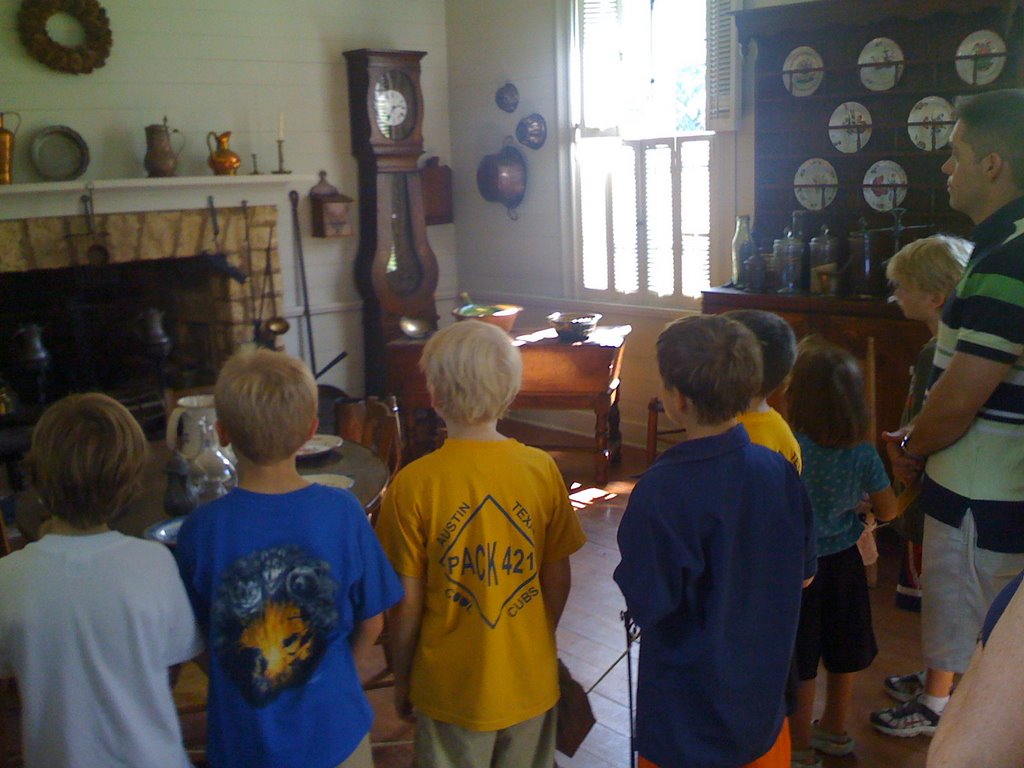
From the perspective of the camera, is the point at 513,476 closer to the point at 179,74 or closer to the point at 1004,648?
the point at 1004,648

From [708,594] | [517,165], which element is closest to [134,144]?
[517,165]

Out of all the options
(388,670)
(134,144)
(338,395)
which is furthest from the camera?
(338,395)

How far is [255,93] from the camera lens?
5.00m

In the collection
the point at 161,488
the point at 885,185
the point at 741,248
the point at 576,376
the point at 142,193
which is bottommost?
the point at 576,376

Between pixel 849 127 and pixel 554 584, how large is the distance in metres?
2.87

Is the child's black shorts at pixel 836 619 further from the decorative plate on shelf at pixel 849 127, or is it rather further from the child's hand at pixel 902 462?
the decorative plate on shelf at pixel 849 127

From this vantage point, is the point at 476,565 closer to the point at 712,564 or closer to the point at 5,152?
the point at 712,564

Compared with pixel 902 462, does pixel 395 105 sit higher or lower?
higher

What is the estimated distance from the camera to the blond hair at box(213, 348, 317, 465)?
1.44m

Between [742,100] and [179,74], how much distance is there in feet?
8.85

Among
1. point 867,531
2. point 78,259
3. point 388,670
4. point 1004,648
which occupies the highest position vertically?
point 78,259

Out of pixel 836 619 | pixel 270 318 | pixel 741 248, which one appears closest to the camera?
pixel 836 619

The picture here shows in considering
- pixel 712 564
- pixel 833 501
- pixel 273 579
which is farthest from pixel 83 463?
pixel 833 501

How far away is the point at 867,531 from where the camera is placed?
214 cm
